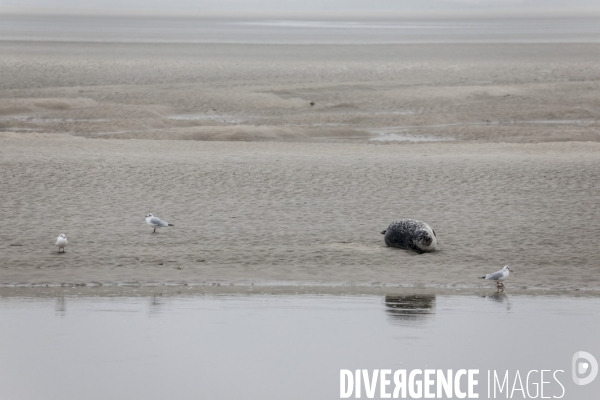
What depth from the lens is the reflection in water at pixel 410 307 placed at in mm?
9867

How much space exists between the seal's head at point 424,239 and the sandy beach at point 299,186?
A: 7.4 inches

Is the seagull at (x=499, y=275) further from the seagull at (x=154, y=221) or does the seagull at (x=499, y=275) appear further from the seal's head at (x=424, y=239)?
the seagull at (x=154, y=221)

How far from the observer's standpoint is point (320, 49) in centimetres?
5588

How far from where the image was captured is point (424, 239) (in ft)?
40.0

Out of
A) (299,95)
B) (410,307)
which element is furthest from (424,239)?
(299,95)

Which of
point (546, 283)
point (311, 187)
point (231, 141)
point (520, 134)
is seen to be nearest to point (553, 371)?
point (546, 283)

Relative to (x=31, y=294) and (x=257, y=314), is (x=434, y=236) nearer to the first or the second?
(x=257, y=314)

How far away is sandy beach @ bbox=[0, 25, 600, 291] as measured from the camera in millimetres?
11852

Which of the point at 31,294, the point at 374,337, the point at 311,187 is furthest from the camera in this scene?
the point at 311,187

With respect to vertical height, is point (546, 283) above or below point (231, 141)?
below

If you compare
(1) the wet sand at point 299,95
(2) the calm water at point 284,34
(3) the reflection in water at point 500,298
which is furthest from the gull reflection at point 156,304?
(2) the calm water at point 284,34

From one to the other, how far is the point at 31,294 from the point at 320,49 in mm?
46604

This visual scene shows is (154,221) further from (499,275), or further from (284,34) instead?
(284,34)

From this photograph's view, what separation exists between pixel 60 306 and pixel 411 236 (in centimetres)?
478
